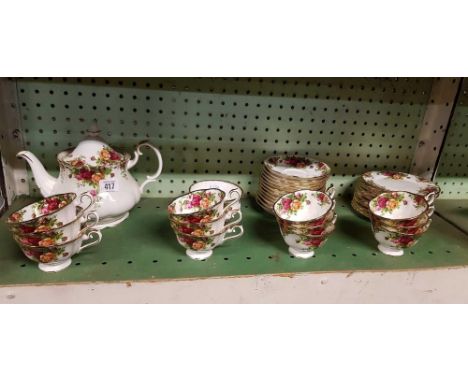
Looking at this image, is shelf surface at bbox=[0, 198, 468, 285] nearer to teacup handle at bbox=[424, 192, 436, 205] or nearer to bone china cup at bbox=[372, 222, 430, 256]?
bone china cup at bbox=[372, 222, 430, 256]

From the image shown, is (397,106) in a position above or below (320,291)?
above

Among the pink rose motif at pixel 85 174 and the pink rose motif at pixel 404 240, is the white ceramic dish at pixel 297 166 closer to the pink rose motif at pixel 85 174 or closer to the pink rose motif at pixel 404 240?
the pink rose motif at pixel 404 240

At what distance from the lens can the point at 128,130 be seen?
3.95 feet

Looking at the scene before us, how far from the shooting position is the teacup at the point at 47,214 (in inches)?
34.6

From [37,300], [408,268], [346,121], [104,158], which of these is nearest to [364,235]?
[408,268]

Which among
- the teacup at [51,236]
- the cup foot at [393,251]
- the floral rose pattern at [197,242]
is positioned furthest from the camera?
the cup foot at [393,251]

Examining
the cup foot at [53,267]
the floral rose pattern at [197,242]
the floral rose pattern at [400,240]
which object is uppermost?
the floral rose pattern at [400,240]

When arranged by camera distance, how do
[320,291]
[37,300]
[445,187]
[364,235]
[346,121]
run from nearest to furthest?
[37,300], [320,291], [364,235], [346,121], [445,187]

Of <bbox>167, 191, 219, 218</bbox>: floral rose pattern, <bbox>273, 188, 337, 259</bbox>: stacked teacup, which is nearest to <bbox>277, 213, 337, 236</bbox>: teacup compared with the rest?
<bbox>273, 188, 337, 259</bbox>: stacked teacup

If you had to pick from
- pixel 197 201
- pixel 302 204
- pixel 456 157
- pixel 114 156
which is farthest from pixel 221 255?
pixel 456 157

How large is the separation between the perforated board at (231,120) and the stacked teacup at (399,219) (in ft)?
0.83

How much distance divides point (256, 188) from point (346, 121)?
1.24 ft

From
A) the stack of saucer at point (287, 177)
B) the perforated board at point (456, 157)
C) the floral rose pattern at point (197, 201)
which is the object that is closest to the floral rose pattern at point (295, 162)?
the stack of saucer at point (287, 177)

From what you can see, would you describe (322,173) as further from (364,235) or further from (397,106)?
(397,106)
